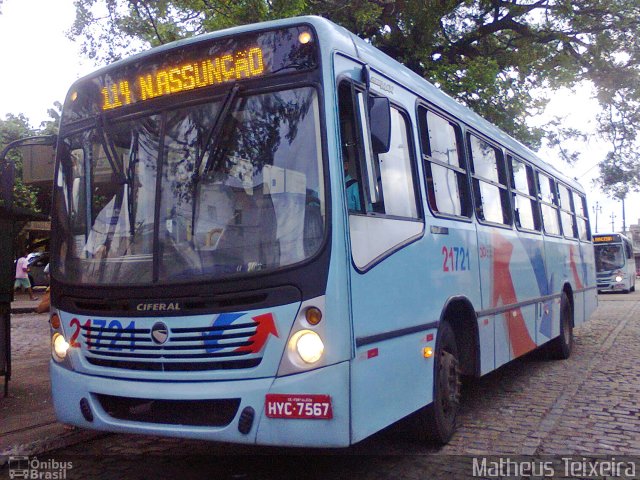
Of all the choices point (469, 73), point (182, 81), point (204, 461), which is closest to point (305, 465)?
point (204, 461)

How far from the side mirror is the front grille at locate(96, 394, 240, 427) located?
5.86ft

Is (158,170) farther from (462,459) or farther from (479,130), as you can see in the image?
(479,130)

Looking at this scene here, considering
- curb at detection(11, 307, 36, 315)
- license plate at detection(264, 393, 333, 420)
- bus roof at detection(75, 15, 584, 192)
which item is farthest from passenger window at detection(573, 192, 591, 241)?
curb at detection(11, 307, 36, 315)

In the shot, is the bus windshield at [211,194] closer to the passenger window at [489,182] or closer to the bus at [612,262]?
the passenger window at [489,182]

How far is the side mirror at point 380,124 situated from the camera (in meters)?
4.23

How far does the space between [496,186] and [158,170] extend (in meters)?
4.35

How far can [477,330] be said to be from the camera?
6086mm

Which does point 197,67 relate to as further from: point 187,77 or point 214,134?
point 214,134

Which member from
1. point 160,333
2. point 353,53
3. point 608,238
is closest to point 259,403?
point 160,333

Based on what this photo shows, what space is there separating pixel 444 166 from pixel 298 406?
9.66 feet

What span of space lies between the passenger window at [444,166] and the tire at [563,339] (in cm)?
456

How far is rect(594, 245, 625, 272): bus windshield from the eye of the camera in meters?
33.1

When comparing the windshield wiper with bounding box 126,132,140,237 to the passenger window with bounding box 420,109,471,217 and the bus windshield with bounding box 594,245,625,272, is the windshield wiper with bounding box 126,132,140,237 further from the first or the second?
the bus windshield with bounding box 594,245,625,272

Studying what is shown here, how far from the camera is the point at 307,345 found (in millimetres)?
3887
